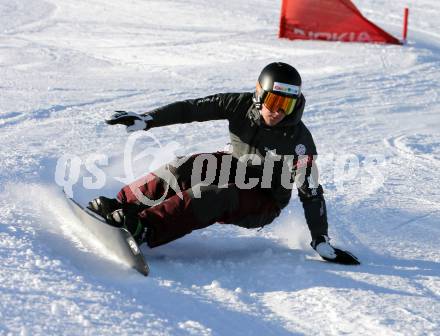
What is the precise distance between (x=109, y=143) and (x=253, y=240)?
7.47 feet

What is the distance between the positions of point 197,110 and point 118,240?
1.05 meters

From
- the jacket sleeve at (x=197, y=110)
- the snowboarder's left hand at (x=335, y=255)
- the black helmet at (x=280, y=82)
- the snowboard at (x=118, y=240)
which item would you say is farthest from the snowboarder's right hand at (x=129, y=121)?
the snowboarder's left hand at (x=335, y=255)

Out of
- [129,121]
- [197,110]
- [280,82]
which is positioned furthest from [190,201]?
[280,82]

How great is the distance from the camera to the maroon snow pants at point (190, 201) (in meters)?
3.44

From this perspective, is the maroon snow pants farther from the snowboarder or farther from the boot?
the boot

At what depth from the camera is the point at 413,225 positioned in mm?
4340

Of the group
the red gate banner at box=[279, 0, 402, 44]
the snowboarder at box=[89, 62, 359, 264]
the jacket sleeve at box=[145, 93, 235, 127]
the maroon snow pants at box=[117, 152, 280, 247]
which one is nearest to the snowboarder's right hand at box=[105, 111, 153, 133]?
the snowboarder at box=[89, 62, 359, 264]

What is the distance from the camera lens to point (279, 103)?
12.2 feet

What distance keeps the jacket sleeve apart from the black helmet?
28 centimetres

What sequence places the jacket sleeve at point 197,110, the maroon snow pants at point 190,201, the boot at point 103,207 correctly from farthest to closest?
the jacket sleeve at point 197,110 → the boot at point 103,207 → the maroon snow pants at point 190,201

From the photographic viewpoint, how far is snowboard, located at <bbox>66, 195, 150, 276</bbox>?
3158mm

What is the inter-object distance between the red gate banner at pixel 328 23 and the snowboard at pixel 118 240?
8.33m

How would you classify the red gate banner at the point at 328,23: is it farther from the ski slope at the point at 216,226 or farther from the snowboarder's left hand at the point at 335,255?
the snowboarder's left hand at the point at 335,255

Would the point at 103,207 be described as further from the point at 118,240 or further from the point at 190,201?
the point at 190,201
